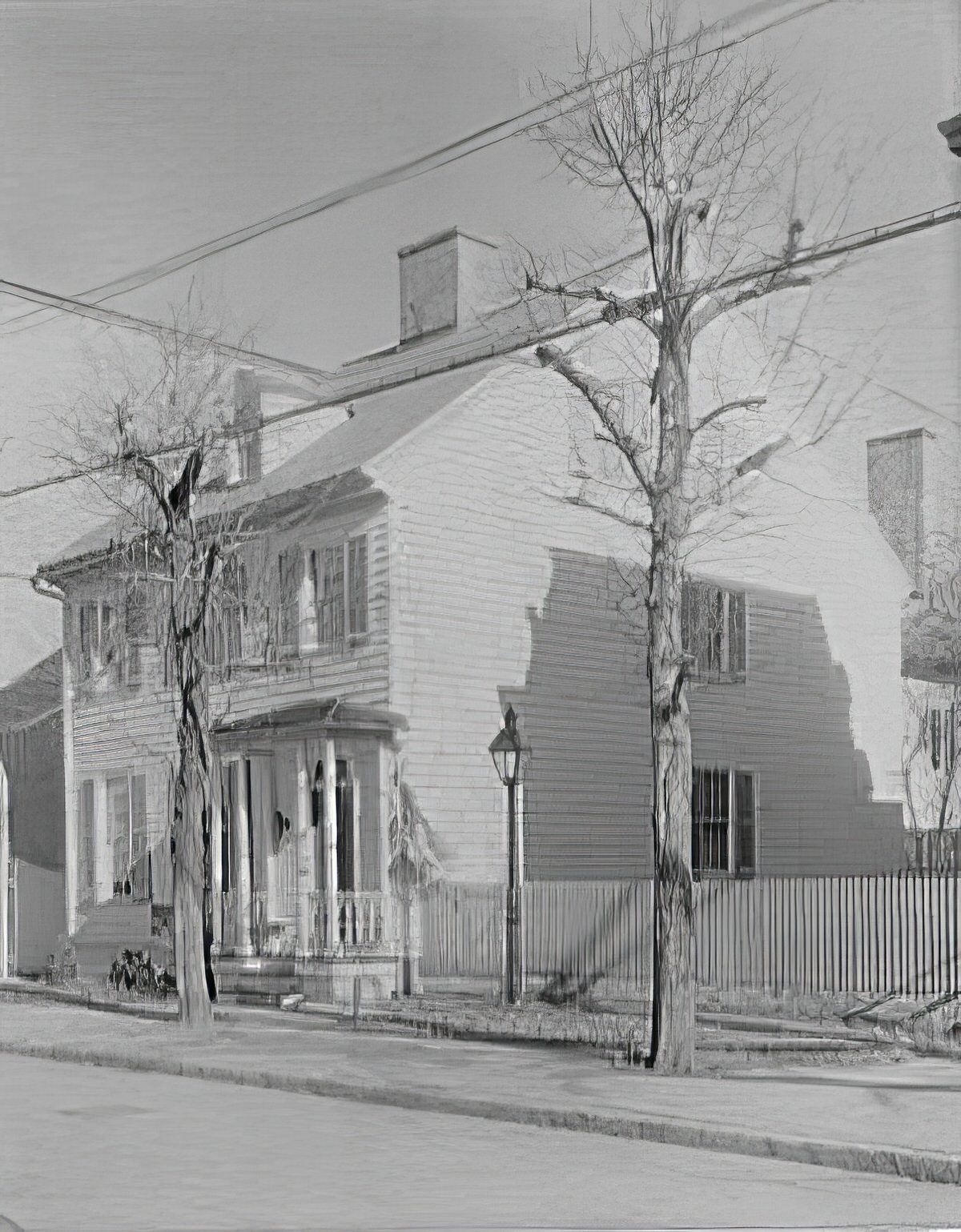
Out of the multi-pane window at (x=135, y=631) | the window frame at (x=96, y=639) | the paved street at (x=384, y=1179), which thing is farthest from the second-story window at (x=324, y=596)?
the paved street at (x=384, y=1179)

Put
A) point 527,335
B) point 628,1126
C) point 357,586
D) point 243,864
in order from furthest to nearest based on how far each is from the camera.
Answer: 1. point 243,864
2. point 357,586
3. point 527,335
4. point 628,1126

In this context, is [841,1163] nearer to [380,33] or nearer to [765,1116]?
[765,1116]

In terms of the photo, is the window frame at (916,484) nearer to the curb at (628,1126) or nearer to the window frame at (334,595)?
the window frame at (334,595)

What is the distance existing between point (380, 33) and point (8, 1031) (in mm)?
4845

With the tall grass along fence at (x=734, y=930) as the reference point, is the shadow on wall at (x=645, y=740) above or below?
above

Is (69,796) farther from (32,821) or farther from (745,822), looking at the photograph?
(745,822)

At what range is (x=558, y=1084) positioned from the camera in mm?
7008

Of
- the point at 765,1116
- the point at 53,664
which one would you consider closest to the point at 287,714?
the point at 53,664

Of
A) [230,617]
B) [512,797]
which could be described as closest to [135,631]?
[230,617]

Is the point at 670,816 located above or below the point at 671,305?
below

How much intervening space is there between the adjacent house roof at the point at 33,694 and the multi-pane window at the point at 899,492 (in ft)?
12.0

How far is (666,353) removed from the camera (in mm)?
7539

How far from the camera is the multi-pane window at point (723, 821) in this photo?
7.44m

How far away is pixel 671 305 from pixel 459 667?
1.75 meters
